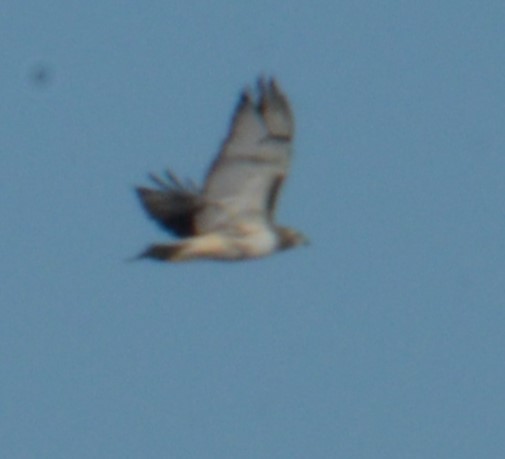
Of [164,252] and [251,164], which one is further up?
[251,164]

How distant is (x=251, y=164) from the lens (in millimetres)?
38938

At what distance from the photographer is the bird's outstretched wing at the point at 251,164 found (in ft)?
127

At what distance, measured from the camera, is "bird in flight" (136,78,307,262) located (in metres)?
38.6

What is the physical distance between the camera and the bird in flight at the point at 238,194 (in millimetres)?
38594

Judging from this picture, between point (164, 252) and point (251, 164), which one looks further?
point (251, 164)

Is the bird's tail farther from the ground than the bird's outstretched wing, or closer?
closer

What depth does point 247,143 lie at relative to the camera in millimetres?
38812

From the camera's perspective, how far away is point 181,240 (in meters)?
38.9

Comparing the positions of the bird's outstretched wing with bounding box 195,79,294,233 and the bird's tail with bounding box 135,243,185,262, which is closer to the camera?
the bird's tail with bounding box 135,243,185,262

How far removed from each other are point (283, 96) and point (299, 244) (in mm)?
1989

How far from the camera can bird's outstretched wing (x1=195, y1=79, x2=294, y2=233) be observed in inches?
1518

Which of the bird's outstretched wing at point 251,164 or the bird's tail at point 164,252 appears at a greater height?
the bird's outstretched wing at point 251,164

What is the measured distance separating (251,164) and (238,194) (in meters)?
0.32

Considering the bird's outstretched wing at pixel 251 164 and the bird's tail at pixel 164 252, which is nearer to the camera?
the bird's tail at pixel 164 252
